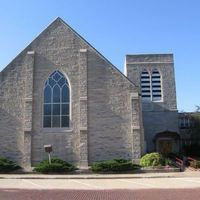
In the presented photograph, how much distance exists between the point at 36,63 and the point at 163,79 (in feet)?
49.1

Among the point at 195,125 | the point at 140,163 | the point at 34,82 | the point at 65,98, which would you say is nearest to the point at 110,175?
the point at 140,163

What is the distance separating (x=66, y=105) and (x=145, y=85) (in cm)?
1244

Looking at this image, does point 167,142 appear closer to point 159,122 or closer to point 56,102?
point 159,122

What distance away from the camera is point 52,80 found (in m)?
31.1

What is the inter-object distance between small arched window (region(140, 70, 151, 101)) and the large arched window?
11695 millimetres

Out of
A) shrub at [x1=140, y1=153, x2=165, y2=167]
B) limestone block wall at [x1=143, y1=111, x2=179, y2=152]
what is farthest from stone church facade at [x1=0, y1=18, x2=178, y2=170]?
limestone block wall at [x1=143, y1=111, x2=179, y2=152]

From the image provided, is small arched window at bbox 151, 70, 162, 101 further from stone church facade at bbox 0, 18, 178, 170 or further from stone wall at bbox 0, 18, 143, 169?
stone wall at bbox 0, 18, 143, 169

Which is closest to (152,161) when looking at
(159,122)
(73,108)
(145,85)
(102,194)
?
(73,108)

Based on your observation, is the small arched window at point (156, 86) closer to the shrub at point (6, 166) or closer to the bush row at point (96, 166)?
the bush row at point (96, 166)

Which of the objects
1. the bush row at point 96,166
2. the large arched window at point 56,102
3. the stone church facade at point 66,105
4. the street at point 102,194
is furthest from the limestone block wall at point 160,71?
the street at point 102,194

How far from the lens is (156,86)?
40.2 meters

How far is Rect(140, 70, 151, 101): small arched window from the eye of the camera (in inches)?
1569

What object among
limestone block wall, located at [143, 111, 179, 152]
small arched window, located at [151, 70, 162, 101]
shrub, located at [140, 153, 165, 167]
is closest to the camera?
shrub, located at [140, 153, 165, 167]

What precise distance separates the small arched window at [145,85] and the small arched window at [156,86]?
1.43 ft
